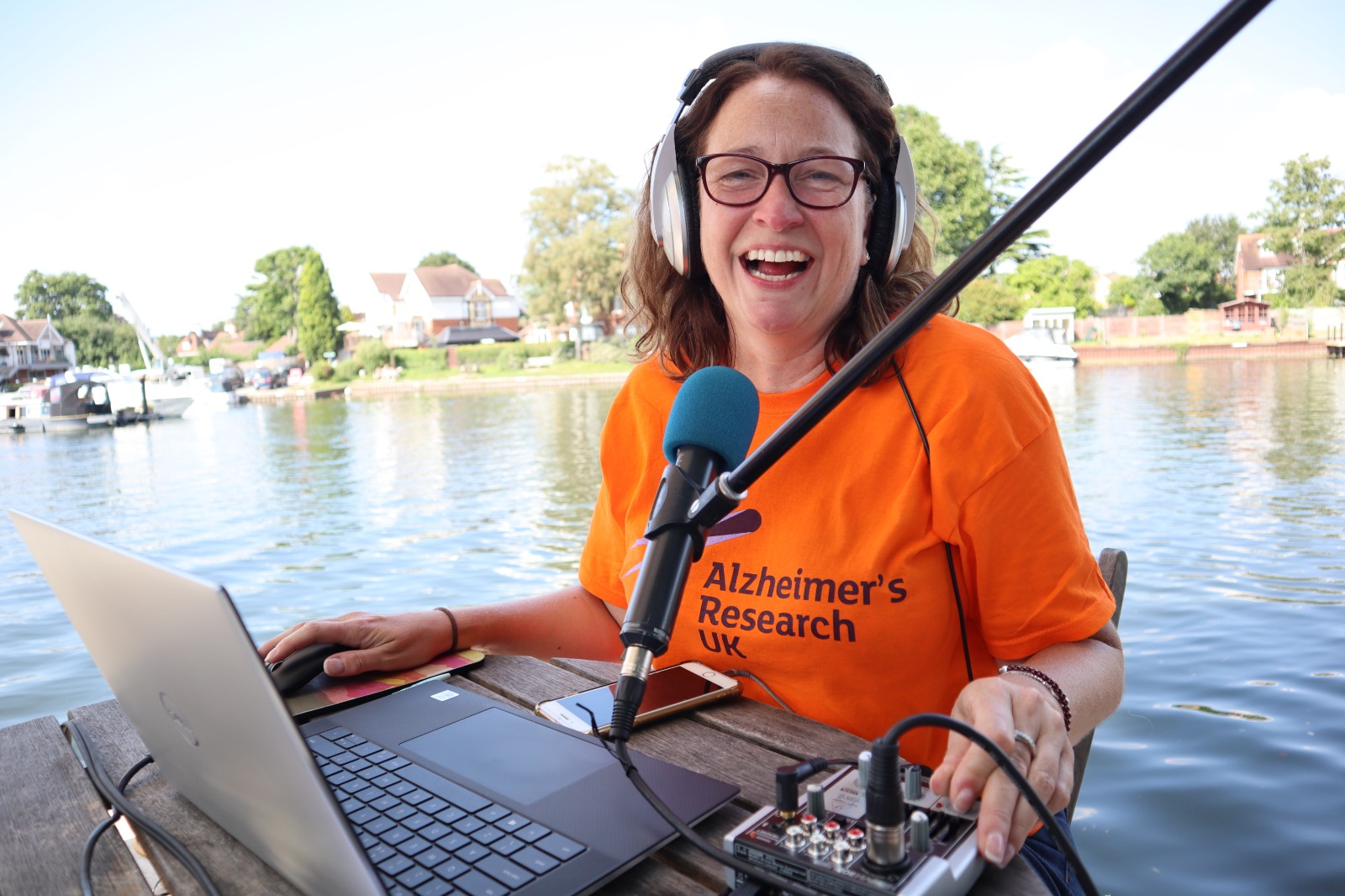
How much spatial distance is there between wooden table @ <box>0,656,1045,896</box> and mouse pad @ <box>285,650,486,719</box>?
0.05 metres

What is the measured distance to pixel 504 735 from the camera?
0.99m

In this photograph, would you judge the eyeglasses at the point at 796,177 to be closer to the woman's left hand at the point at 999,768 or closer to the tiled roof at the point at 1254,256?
the woman's left hand at the point at 999,768

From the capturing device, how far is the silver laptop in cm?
58

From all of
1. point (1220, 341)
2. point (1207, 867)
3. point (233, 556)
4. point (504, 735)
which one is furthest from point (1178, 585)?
point (1220, 341)

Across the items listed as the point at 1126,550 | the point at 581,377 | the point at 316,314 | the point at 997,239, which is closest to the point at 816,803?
the point at 997,239

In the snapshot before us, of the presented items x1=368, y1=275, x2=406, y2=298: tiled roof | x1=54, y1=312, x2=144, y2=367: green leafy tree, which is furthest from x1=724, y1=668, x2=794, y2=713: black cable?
x1=368, y1=275, x2=406, y2=298: tiled roof

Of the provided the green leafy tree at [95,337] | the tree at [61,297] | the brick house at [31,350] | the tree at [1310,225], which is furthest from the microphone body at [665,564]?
the tree at [1310,225]

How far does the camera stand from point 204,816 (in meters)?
0.87

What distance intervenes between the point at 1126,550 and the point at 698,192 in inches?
172

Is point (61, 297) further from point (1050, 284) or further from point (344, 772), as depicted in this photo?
point (1050, 284)

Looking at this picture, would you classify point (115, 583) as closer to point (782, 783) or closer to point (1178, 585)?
point (782, 783)

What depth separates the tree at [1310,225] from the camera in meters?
30.0

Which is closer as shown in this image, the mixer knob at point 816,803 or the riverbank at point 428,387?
the mixer knob at point 816,803

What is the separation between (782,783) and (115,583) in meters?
0.50
